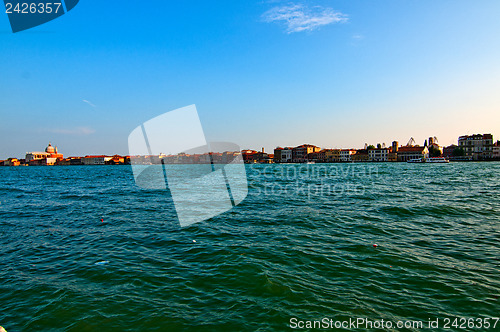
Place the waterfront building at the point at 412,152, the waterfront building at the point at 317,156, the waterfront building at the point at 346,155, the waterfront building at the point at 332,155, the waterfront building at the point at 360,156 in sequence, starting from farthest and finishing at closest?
1. the waterfront building at the point at 317,156
2. the waterfront building at the point at 332,155
3. the waterfront building at the point at 346,155
4. the waterfront building at the point at 360,156
5. the waterfront building at the point at 412,152

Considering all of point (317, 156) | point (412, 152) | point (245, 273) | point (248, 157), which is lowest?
point (245, 273)

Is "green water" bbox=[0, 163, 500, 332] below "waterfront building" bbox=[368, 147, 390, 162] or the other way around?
below

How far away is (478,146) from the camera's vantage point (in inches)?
4624

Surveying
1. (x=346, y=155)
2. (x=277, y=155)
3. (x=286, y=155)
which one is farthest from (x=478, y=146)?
(x=277, y=155)

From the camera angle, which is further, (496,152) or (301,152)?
(301,152)

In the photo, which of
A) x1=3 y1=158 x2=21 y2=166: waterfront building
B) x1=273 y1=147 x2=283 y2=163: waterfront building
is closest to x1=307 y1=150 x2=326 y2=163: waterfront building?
x1=273 y1=147 x2=283 y2=163: waterfront building

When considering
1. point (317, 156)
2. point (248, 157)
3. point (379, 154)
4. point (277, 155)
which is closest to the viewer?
point (379, 154)

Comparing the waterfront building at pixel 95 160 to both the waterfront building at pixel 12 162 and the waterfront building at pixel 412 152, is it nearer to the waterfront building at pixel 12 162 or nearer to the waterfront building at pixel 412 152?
the waterfront building at pixel 12 162

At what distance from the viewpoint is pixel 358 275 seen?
18.9 feet

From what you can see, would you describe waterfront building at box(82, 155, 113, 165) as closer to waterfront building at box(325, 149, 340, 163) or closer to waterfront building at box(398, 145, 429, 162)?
waterfront building at box(325, 149, 340, 163)

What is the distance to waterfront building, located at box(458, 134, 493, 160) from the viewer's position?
373 ft

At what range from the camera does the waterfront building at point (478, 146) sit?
4481 inches

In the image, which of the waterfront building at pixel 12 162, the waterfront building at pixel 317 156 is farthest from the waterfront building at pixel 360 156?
the waterfront building at pixel 12 162

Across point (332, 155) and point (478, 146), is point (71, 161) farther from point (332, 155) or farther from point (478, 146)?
point (478, 146)
